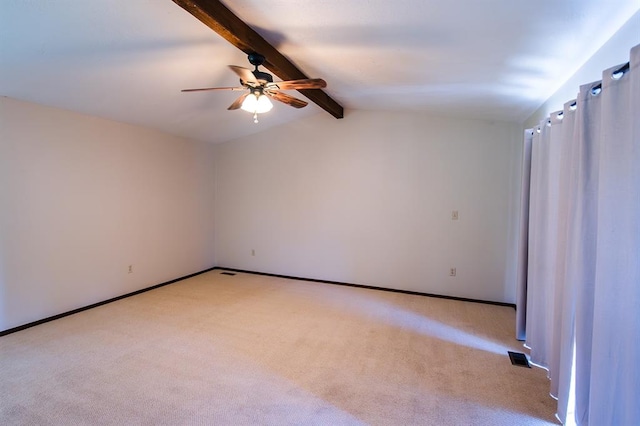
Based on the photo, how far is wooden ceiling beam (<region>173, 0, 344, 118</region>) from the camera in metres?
1.83

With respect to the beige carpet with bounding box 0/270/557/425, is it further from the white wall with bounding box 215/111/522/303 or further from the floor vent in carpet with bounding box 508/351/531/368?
the white wall with bounding box 215/111/522/303

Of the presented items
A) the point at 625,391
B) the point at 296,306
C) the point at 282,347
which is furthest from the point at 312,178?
the point at 625,391

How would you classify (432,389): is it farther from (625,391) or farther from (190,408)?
(190,408)

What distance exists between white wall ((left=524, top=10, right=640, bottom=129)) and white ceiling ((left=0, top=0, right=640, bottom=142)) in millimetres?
46

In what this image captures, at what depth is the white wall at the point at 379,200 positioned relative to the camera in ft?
12.8

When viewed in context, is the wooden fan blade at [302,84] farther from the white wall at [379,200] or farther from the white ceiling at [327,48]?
the white wall at [379,200]

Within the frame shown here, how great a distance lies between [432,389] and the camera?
2152mm

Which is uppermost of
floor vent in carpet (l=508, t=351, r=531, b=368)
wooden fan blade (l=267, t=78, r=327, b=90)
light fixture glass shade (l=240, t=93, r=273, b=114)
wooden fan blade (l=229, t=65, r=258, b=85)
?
wooden fan blade (l=229, t=65, r=258, b=85)

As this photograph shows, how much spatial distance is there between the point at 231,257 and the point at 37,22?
163 inches

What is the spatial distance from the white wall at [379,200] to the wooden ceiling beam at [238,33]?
1.73 m

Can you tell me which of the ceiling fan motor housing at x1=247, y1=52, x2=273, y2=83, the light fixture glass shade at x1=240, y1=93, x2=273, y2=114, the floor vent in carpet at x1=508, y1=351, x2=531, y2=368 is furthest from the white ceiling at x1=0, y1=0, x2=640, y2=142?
the floor vent in carpet at x1=508, y1=351, x2=531, y2=368

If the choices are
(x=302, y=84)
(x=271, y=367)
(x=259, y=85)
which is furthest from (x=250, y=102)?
(x=271, y=367)

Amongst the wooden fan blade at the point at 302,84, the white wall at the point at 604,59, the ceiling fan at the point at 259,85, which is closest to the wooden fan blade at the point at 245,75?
the ceiling fan at the point at 259,85

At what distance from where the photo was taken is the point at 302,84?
235 centimetres
